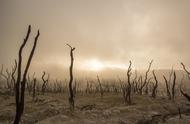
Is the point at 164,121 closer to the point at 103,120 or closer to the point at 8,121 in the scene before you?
the point at 103,120

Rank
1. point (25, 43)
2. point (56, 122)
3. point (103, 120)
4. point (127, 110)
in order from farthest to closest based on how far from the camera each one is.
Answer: point (127, 110) < point (103, 120) < point (56, 122) < point (25, 43)

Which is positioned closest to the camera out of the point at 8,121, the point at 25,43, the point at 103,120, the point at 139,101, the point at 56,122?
the point at 25,43

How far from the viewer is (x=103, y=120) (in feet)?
75.6

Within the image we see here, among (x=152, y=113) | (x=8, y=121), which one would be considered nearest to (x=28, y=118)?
(x=8, y=121)

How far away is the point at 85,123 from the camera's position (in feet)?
72.6

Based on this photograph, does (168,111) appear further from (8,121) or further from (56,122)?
(8,121)

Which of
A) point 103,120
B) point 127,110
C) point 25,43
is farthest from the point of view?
point 127,110

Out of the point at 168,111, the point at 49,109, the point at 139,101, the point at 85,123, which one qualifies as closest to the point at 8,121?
the point at 49,109

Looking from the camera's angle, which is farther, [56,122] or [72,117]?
[72,117]

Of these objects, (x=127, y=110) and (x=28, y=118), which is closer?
(x=28, y=118)

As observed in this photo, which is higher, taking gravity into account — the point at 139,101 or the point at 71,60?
the point at 71,60

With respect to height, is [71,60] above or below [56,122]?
above

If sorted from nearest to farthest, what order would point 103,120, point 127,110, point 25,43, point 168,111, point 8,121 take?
1. point 25,43
2. point 103,120
3. point 8,121
4. point 127,110
5. point 168,111

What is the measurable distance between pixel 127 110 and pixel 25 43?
45.3 ft
